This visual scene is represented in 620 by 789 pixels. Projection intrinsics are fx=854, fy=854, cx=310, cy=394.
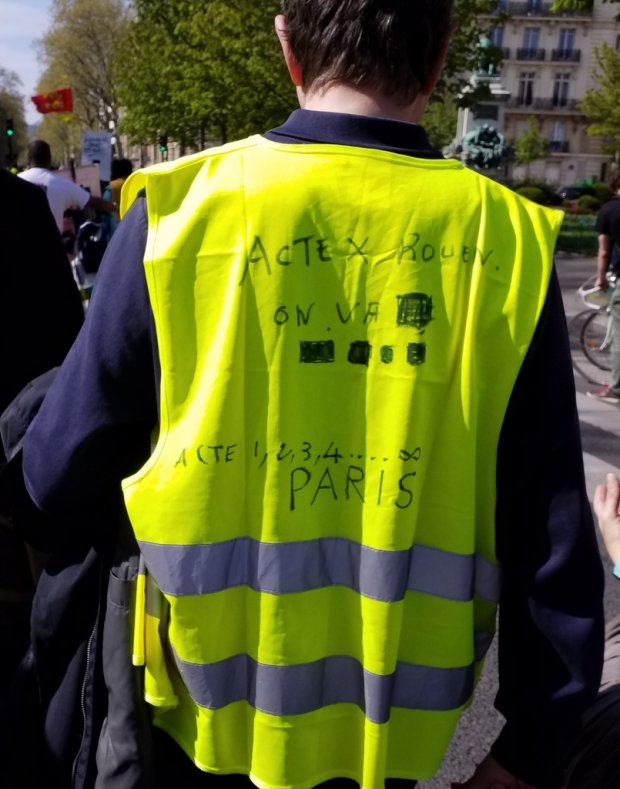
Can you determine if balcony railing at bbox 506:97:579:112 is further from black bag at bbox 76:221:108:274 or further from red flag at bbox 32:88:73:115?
black bag at bbox 76:221:108:274

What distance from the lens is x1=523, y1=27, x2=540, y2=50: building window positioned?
65.6 m

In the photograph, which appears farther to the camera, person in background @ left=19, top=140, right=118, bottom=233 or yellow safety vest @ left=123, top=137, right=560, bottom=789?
person in background @ left=19, top=140, right=118, bottom=233

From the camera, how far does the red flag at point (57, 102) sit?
22281mm

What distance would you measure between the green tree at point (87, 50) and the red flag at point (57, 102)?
29.6 metres

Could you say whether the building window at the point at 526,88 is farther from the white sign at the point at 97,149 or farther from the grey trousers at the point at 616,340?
the grey trousers at the point at 616,340

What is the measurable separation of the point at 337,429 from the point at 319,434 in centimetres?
3

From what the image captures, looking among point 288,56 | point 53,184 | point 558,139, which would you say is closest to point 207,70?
point 53,184

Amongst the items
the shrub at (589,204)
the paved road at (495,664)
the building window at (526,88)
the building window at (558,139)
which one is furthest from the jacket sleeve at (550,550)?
the building window at (526,88)

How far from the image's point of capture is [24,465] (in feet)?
4.33

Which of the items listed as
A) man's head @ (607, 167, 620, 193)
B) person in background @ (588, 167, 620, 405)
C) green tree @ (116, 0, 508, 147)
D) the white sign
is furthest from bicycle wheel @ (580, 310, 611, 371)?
the white sign

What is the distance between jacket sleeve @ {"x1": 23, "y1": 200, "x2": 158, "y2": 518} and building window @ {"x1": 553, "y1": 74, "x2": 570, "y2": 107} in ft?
237

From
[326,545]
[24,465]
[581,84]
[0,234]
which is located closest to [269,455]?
[326,545]

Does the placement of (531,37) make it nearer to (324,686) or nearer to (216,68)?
(216,68)

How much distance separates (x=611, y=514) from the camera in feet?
6.34
